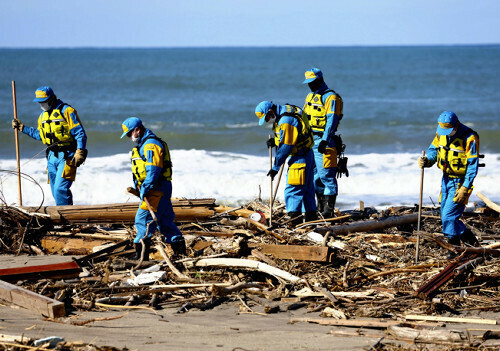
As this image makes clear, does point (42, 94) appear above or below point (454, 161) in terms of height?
above

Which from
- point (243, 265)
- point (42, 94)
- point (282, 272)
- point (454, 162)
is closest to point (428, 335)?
point (282, 272)

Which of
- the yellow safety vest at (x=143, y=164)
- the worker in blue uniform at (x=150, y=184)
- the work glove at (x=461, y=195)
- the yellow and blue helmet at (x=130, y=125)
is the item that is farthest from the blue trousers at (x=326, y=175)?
the yellow and blue helmet at (x=130, y=125)

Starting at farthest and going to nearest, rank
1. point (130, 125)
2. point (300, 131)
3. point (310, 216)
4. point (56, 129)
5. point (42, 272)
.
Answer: point (56, 129)
point (310, 216)
point (300, 131)
point (130, 125)
point (42, 272)

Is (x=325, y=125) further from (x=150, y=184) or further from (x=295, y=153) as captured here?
(x=150, y=184)

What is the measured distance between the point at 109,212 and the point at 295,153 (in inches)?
103

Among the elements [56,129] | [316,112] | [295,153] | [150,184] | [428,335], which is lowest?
[428,335]

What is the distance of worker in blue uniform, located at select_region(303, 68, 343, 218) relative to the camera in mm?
9914

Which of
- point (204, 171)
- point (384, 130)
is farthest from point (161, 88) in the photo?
point (204, 171)

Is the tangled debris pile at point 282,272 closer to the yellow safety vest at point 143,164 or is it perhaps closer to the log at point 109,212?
the log at point 109,212

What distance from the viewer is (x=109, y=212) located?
948 cm

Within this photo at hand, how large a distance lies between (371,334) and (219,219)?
437cm

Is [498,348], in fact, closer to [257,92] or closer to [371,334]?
[371,334]

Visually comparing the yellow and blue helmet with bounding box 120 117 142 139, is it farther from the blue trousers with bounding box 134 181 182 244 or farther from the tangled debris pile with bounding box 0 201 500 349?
the tangled debris pile with bounding box 0 201 500 349

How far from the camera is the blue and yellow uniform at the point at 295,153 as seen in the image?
9.19 m
